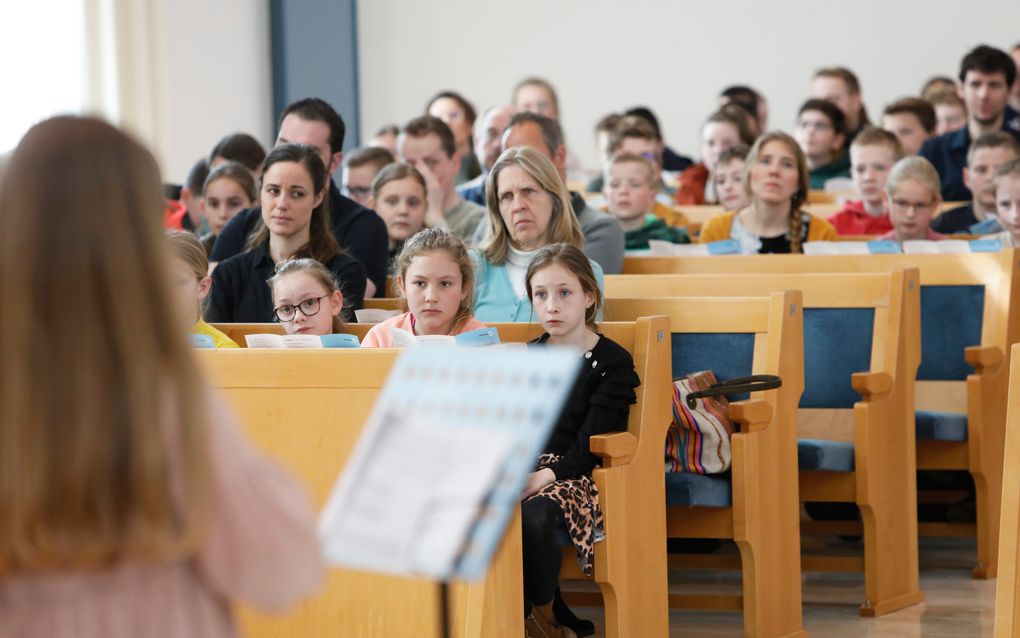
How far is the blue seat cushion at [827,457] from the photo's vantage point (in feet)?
14.7

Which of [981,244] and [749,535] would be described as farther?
[981,244]

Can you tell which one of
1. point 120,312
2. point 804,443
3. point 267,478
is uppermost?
point 120,312

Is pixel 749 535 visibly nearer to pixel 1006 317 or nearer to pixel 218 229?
pixel 1006 317

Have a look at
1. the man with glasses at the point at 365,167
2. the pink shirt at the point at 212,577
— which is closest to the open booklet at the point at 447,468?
the pink shirt at the point at 212,577

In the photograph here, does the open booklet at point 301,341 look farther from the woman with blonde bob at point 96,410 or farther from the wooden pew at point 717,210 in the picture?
the wooden pew at point 717,210

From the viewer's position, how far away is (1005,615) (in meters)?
3.24

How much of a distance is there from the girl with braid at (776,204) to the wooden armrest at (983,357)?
4.04 feet

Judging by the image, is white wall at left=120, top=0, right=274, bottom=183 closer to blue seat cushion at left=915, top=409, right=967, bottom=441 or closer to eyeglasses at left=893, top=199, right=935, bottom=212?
eyeglasses at left=893, top=199, right=935, bottom=212

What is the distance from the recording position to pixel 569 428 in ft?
12.7

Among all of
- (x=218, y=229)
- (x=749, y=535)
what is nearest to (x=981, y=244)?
(x=749, y=535)

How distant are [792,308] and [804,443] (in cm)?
54

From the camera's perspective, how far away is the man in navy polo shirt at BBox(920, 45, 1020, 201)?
779 centimetres

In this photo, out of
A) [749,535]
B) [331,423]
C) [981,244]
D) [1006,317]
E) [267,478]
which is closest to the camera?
[267,478]

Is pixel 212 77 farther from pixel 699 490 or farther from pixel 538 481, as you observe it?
pixel 538 481
